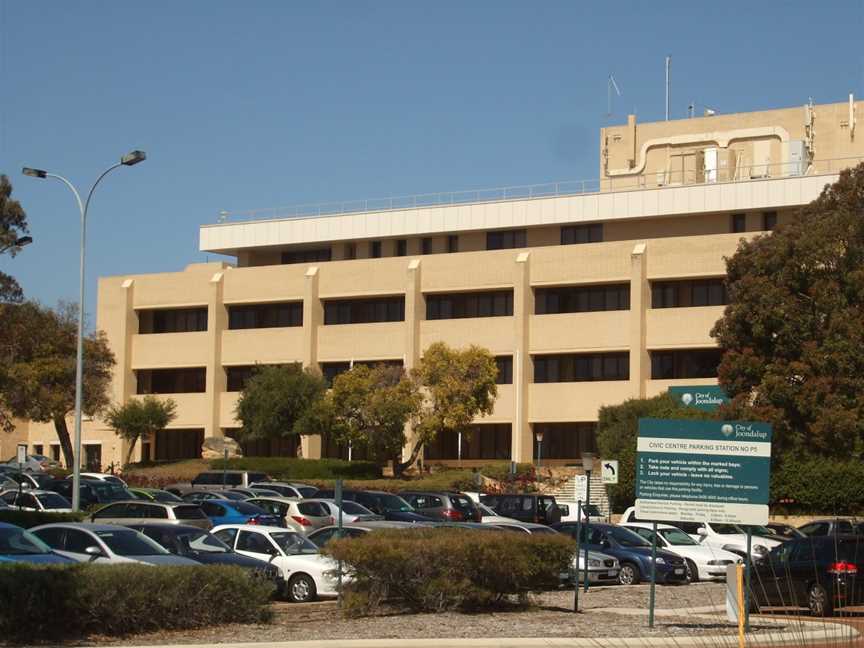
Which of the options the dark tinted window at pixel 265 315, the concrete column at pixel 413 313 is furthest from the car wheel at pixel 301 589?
the dark tinted window at pixel 265 315

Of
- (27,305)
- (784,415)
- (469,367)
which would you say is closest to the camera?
(784,415)

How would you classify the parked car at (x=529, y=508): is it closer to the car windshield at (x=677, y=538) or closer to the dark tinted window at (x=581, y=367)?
the car windshield at (x=677, y=538)

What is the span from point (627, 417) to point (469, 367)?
9798 millimetres

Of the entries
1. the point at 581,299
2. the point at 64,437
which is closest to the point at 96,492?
the point at 64,437

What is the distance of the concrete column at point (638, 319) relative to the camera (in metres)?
68.4

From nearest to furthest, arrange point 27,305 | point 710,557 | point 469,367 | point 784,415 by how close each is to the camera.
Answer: point 710,557 < point 784,415 < point 27,305 < point 469,367

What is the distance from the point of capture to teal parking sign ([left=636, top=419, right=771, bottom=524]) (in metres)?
20.4

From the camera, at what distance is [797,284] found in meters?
37.5

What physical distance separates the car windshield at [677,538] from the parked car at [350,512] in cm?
833

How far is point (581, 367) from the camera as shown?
72250 mm

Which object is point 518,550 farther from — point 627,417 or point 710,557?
point 627,417

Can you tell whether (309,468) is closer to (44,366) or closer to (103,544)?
(44,366)

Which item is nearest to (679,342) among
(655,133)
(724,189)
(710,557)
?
(724,189)

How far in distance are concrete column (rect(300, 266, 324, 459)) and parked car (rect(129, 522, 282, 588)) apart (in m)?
51.0
